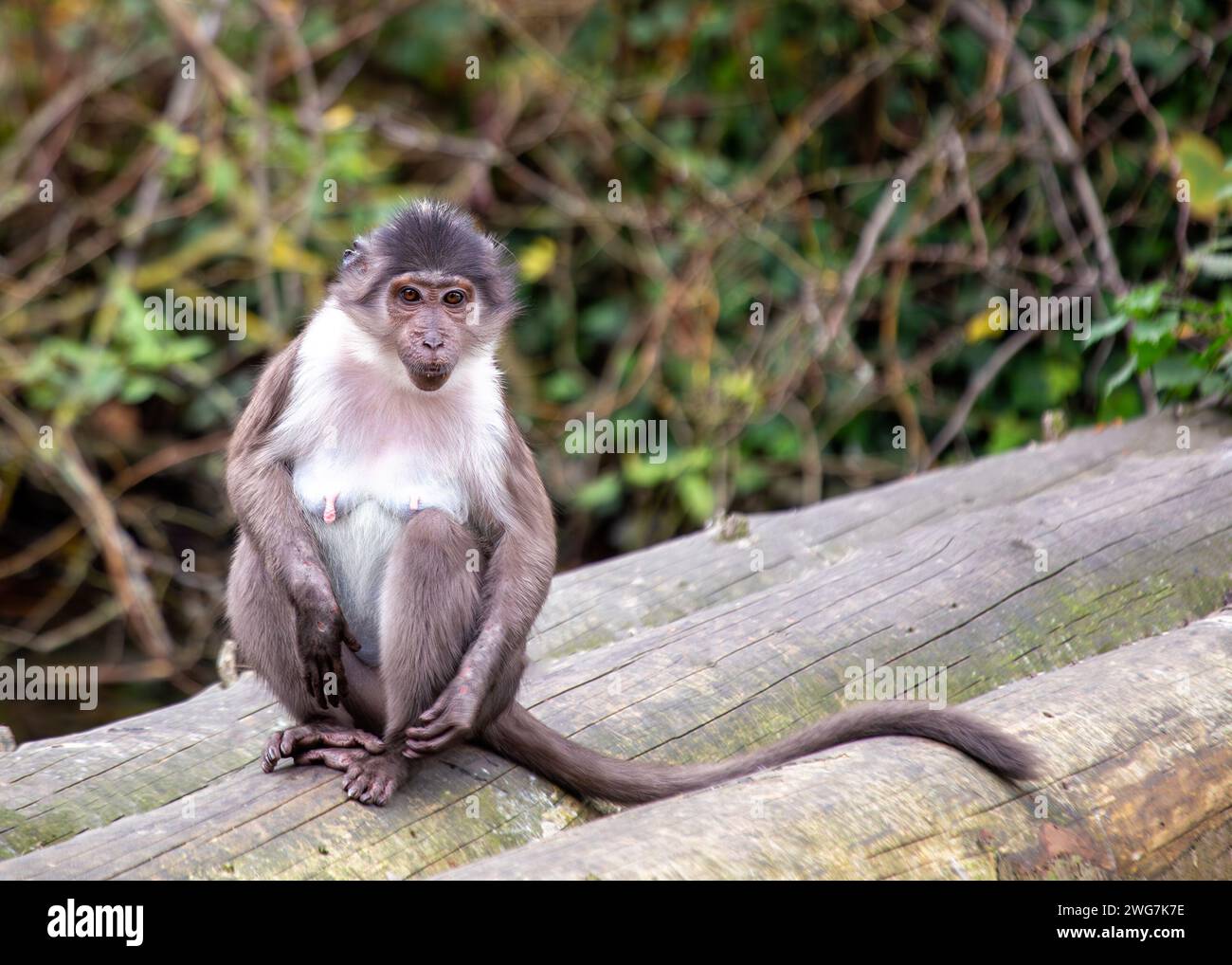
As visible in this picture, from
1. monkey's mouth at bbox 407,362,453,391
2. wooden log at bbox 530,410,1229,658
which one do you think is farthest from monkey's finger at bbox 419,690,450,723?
wooden log at bbox 530,410,1229,658

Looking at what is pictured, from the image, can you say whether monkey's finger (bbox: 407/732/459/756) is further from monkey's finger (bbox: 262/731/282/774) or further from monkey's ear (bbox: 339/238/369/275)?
monkey's ear (bbox: 339/238/369/275)

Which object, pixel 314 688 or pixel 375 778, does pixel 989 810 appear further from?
pixel 314 688

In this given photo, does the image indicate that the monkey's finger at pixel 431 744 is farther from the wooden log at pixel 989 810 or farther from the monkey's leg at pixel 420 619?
the wooden log at pixel 989 810

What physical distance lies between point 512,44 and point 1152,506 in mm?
8166

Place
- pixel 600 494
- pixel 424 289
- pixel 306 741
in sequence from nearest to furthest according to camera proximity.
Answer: pixel 306 741 < pixel 424 289 < pixel 600 494

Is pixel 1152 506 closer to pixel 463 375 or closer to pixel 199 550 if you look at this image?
pixel 463 375

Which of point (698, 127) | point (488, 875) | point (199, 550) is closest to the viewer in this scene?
point (488, 875)

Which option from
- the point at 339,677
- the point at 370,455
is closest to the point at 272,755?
the point at 339,677

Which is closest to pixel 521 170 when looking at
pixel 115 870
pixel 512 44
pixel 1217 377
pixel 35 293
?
pixel 512 44

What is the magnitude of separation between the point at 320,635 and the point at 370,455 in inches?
26.7

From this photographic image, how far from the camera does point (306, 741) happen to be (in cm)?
443

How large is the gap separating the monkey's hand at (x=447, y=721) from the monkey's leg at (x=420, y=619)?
3.1 inches

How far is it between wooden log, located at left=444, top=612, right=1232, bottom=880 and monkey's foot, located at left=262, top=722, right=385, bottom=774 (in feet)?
2.71

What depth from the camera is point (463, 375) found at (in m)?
5.12
